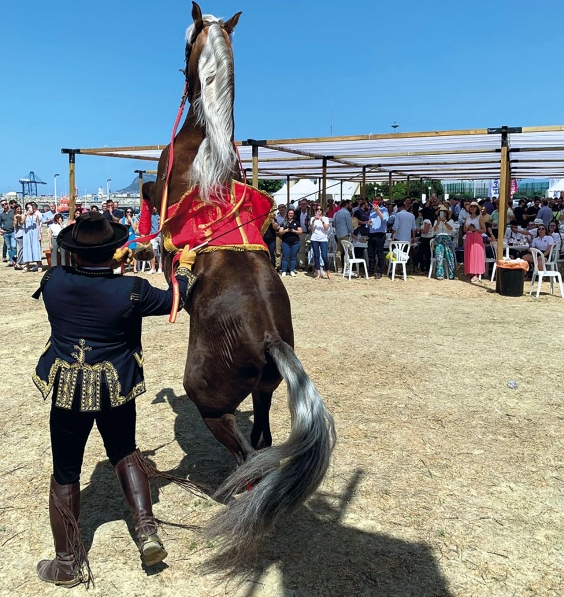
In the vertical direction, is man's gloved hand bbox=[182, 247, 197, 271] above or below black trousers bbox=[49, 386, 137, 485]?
above

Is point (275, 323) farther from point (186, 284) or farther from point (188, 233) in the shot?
point (188, 233)

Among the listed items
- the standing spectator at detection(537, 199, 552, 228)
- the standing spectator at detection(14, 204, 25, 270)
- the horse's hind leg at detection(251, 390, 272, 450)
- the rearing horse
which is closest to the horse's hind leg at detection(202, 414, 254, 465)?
the rearing horse

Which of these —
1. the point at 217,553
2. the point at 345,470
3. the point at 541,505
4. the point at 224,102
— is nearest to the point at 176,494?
the point at 217,553

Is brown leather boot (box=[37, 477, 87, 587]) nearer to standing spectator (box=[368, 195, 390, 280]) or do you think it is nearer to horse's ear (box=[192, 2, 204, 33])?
horse's ear (box=[192, 2, 204, 33])

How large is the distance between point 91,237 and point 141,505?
1179mm

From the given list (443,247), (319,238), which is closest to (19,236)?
(319,238)

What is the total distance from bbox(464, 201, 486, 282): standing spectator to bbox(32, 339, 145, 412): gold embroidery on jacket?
395 inches

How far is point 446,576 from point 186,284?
1.73 meters

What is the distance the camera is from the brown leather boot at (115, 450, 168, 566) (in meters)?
2.35

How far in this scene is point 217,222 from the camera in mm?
3082

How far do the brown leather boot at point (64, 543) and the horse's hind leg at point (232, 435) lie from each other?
72 centimetres

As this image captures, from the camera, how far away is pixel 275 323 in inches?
109

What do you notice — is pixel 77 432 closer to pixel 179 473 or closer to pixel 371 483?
pixel 179 473

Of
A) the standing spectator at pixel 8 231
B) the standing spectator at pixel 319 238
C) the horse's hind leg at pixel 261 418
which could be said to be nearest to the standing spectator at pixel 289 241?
the standing spectator at pixel 319 238
